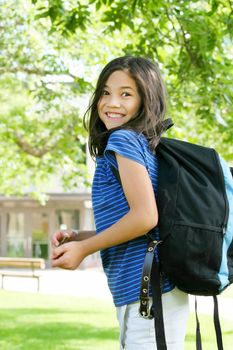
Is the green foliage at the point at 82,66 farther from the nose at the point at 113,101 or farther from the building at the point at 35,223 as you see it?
the building at the point at 35,223

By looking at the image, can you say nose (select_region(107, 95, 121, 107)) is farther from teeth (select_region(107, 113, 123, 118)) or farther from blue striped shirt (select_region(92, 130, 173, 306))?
blue striped shirt (select_region(92, 130, 173, 306))

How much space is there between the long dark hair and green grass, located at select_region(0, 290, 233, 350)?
599 centimetres

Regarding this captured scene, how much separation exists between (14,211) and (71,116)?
17619mm

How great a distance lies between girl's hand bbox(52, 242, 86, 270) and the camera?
2.36 metres

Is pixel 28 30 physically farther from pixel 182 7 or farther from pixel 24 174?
pixel 182 7

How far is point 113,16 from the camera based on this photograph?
25.7 feet

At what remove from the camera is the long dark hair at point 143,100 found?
2.51 m

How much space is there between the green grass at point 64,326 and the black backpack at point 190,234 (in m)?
6.04

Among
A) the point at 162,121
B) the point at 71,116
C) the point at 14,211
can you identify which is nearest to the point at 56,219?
the point at 14,211

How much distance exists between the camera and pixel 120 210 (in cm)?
244

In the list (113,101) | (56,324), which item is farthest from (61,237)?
(56,324)

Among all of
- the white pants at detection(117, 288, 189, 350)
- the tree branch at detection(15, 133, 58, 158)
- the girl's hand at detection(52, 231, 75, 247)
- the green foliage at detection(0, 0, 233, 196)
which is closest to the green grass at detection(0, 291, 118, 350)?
the green foliage at detection(0, 0, 233, 196)

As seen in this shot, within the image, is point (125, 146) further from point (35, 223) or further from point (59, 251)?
point (35, 223)

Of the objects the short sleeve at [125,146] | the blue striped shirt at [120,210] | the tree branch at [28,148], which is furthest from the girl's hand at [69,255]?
the tree branch at [28,148]
